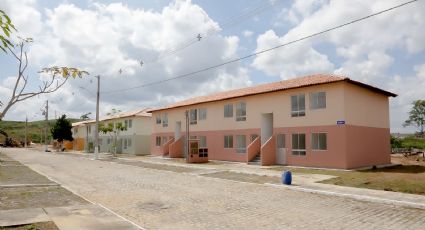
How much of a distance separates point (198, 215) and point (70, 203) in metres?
5.19

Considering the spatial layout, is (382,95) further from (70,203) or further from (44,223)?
(44,223)

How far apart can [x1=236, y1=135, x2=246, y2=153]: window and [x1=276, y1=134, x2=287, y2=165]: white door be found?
4365 millimetres

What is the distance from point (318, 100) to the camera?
2681 cm

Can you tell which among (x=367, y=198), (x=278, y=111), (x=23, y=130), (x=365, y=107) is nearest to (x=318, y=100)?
(x=278, y=111)

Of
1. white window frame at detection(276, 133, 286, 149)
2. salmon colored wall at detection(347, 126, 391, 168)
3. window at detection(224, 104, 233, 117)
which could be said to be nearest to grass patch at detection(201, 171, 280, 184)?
white window frame at detection(276, 133, 286, 149)

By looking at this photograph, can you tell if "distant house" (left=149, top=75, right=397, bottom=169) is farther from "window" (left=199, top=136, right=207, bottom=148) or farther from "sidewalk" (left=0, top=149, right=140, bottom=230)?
"sidewalk" (left=0, top=149, right=140, bottom=230)

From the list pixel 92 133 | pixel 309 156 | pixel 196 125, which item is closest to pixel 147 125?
pixel 196 125

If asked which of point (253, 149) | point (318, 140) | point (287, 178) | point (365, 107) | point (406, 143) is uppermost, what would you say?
point (365, 107)

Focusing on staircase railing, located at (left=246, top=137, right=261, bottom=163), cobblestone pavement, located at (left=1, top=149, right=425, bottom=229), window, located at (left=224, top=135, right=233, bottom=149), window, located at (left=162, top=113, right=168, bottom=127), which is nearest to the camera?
cobblestone pavement, located at (left=1, top=149, right=425, bottom=229)

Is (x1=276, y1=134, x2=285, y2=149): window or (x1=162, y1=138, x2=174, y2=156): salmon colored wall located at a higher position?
(x1=276, y1=134, x2=285, y2=149): window

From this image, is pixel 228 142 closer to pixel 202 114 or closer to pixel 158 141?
pixel 202 114

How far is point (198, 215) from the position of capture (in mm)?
11344

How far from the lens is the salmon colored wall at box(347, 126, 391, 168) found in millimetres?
25492

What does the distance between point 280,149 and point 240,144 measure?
5.25m
